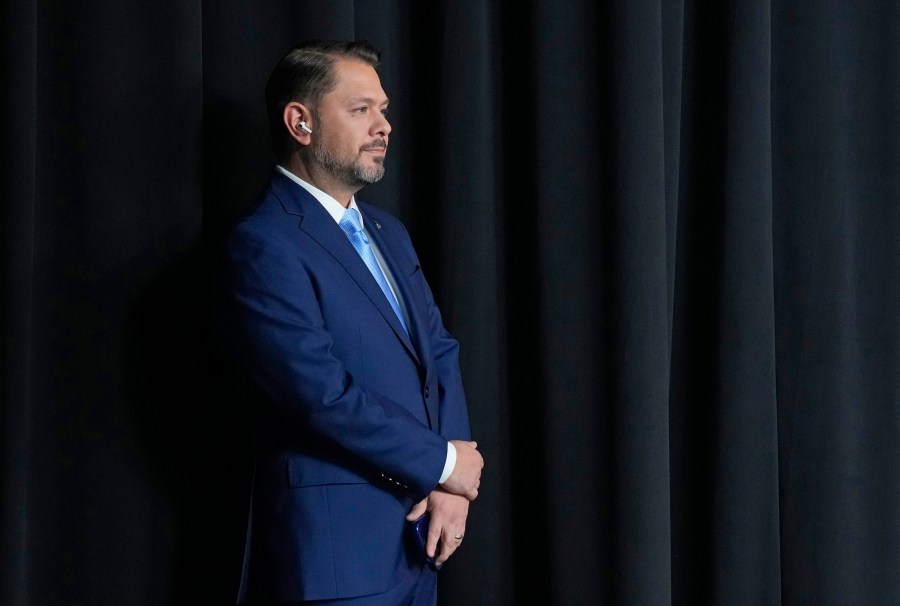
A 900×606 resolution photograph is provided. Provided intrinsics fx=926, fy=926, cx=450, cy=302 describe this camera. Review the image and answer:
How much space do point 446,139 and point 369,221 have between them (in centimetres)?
41

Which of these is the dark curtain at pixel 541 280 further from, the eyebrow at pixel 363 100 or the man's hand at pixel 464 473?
the man's hand at pixel 464 473

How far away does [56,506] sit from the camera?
5.00ft

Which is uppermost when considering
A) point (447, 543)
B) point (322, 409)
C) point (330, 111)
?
point (330, 111)

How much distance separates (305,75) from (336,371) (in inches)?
19.2

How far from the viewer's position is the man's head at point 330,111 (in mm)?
1448

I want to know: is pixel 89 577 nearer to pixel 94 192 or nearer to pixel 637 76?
pixel 94 192

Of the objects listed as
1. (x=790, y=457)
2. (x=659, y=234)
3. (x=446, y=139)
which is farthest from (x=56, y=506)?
(x=790, y=457)

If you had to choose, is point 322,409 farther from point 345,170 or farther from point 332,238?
point 345,170

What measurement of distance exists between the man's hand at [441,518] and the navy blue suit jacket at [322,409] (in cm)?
2

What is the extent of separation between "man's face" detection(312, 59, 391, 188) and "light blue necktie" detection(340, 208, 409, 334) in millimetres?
56

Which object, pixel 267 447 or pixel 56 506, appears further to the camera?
pixel 56 506

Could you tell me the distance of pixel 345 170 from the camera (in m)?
1.45

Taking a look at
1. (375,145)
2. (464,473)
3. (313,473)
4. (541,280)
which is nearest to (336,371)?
(313,473)

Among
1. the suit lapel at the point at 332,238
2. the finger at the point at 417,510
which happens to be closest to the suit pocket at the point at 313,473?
the finger at the point at 417,510
